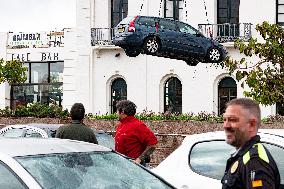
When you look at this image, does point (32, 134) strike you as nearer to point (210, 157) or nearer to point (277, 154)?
point (210, 157)

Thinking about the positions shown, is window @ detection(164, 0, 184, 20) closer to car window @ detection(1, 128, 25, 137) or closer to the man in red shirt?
car window @ detection(1, 128, 25, 137)

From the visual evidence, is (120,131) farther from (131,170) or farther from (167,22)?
(167,22)

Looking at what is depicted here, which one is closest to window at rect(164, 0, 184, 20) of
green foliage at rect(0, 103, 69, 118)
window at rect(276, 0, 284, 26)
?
window at rect(276, 0, 284, 26)

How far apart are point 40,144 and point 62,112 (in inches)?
883

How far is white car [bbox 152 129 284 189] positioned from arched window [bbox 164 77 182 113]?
24.2 m

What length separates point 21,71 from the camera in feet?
117

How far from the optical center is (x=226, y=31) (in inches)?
1254

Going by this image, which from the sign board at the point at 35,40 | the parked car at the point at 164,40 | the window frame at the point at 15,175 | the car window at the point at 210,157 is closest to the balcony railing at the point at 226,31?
the parked car at the point at 164,40

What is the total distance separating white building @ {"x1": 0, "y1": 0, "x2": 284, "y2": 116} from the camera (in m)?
31.7

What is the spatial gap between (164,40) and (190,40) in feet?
4.25

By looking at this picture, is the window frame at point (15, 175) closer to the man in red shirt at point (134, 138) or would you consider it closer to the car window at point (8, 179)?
the car window at point (8, 179)

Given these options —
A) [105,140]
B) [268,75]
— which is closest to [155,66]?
[268,75]

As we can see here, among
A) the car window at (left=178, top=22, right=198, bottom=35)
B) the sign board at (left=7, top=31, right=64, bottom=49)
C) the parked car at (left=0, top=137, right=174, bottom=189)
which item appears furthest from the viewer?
the sign board at (left=7, top=31, right=64, bottom=49)

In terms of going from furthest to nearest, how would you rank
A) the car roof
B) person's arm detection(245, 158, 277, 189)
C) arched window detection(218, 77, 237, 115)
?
arched window detection(218, 77, 237, 115)
the car roof
person's arm detection(245, 158, 277, 189)
